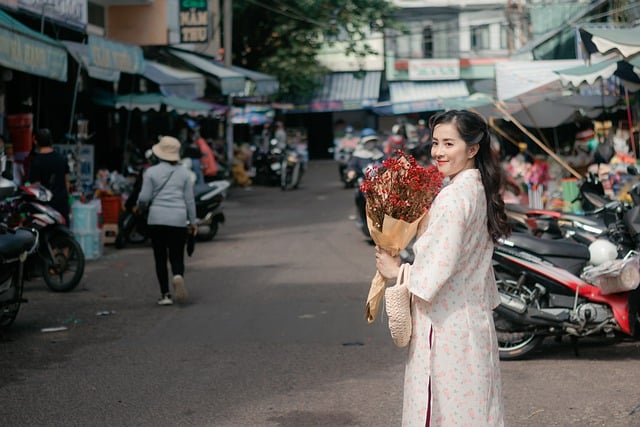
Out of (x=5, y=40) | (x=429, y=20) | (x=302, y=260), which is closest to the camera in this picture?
(x=5, y=40)

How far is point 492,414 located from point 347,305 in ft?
20.4

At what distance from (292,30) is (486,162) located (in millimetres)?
36108

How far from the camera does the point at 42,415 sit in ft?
19.3

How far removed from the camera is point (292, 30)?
39188mm

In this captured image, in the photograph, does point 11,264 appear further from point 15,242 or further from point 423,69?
point 423,69

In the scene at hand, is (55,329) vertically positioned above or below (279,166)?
below

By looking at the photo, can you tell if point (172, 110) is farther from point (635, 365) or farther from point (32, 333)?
point (635, 365)

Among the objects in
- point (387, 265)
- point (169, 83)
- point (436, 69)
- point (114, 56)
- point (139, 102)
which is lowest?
point (387, 265)

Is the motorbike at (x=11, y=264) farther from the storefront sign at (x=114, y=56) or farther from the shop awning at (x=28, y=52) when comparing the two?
the storefront sign at (x=114, y=56)

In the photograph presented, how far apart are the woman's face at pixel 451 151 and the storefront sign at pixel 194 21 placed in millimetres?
19520

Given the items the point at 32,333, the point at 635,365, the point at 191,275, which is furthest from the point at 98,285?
the point at 635,365

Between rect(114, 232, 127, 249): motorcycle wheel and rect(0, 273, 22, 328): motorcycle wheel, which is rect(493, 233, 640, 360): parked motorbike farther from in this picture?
rect(114, 232, 127, 249): motorcycle wheel

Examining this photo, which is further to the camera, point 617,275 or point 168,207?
point 168,207

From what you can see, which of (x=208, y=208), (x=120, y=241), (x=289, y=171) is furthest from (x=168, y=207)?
(x=289, y=171)
